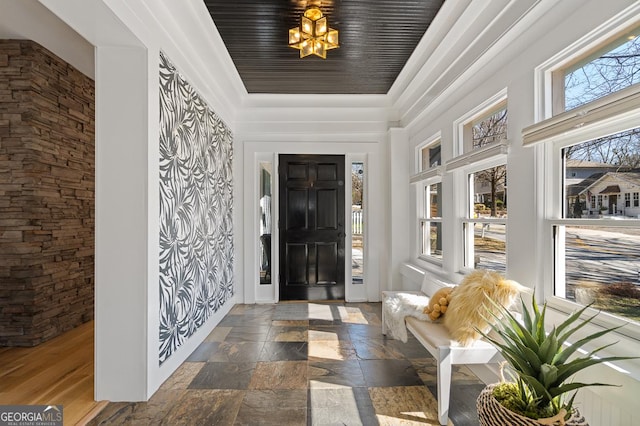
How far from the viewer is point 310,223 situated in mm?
4516

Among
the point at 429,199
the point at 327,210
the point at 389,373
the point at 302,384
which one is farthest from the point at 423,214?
the point at 302,384

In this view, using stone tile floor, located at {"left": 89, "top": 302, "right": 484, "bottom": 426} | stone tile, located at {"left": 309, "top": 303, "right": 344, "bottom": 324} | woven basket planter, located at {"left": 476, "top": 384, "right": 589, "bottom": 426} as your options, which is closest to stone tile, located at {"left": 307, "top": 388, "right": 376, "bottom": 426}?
stone tile floor, located at {"left": 89, "top": 302, "right": 484, "bottom": 426}

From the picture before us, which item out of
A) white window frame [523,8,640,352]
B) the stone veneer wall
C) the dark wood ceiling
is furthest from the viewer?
the stone veneer wall

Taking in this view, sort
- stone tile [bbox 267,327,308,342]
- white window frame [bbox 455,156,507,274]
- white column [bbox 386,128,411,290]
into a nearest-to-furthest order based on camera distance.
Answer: white window frame [bbox 455,156,507,274] → stone tile [bbox 267,327,308,342] → white column [bbox 386,128,411,290]

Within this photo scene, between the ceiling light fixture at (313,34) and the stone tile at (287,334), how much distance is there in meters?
2.57

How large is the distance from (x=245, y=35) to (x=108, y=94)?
1.28m

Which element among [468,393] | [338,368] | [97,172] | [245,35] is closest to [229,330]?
[338,368]

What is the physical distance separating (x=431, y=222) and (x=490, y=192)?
4.00ft

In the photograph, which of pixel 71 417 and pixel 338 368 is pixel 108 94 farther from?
pixel 338 368

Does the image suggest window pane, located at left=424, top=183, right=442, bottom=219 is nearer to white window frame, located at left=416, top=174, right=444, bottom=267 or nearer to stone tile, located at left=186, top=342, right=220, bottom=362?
white window frame, located at left=416, top=174, right=444, bottom=267

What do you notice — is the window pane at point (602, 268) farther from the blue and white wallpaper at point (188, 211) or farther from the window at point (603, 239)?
the blue and white wallpaper at point (188, 211)

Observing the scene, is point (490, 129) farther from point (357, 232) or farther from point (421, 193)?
point (357, 232)

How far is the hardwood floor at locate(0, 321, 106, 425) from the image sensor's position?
2045mm

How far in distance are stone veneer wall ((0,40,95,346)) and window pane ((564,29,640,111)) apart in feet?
13.5
